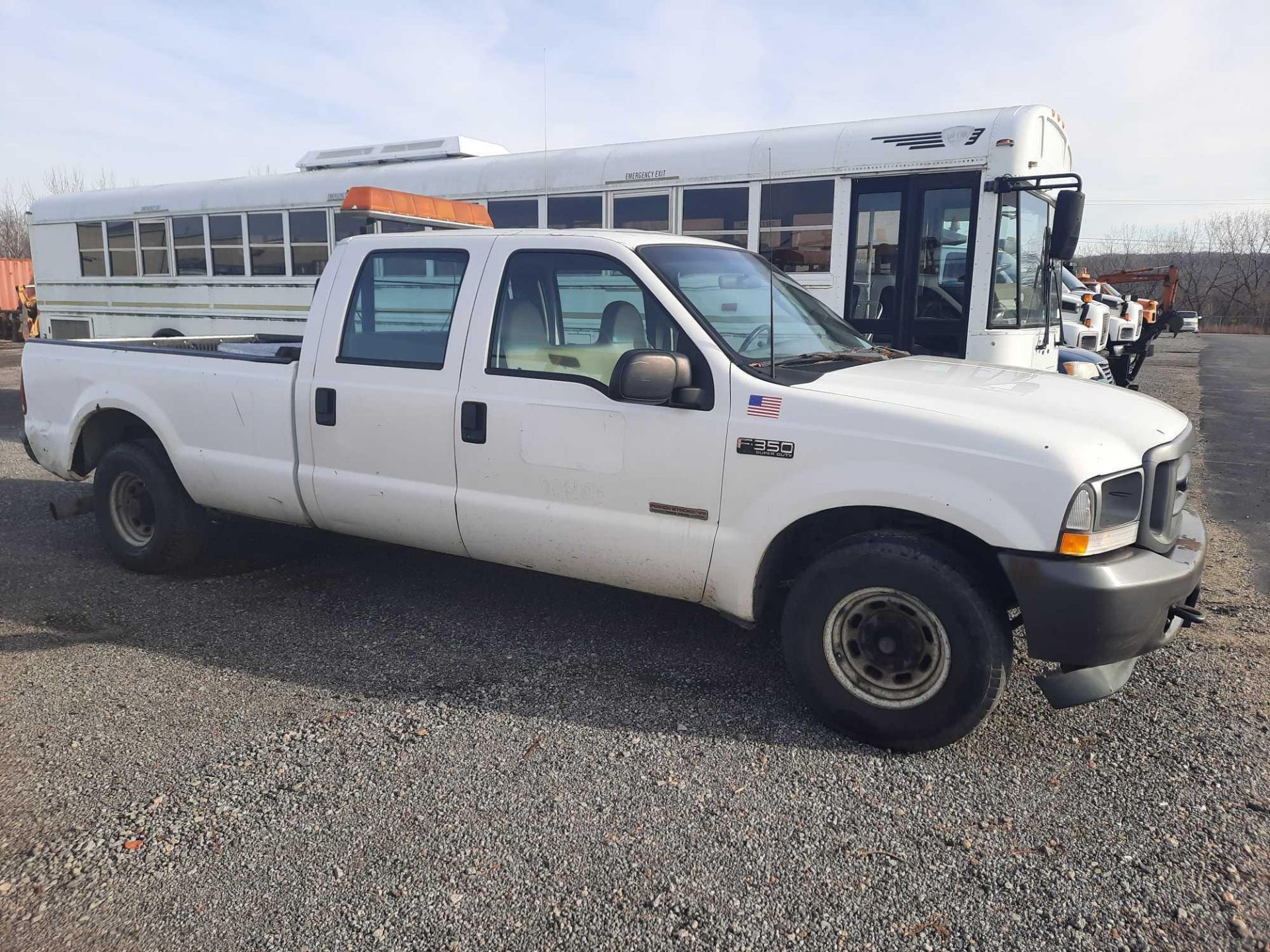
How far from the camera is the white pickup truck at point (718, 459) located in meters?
3.39

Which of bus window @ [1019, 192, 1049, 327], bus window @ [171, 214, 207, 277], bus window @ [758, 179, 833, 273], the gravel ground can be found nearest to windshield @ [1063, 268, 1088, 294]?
bus window @ [1019, 192, 1049, 327]

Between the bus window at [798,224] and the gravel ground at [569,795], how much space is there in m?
4.69

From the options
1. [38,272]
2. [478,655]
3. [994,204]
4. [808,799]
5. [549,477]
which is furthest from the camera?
[38,272]

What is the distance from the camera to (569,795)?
332 centimetres

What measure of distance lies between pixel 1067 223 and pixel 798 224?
7.62 ft

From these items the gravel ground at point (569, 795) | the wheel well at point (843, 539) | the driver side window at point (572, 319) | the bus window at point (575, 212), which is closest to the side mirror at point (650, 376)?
the driver side window at point (572, 319)

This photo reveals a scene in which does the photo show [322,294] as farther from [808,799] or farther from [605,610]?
[808,799]

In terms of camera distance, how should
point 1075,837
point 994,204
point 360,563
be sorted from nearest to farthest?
point 1075,837 < point 360,563 < point 994,204

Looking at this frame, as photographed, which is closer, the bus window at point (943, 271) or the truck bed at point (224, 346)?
the truck bed at point (224, 346)

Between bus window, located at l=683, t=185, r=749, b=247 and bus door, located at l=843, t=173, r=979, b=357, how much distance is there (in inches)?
40.2

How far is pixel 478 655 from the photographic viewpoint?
179 inches

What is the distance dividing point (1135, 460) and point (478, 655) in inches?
115

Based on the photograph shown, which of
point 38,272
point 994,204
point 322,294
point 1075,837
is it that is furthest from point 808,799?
point 38,272

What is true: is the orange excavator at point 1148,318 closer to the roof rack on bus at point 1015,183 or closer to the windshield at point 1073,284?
the windshield at point 1073,284
